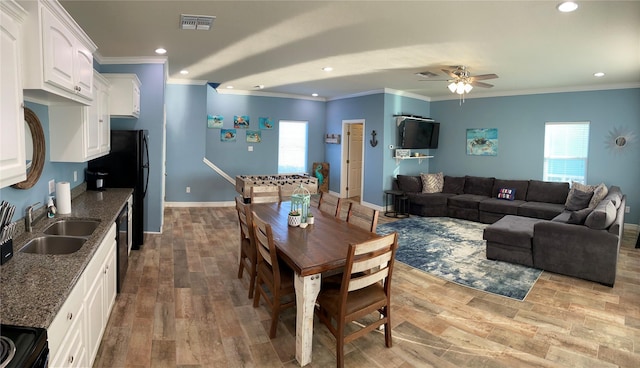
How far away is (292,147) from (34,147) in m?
6.52

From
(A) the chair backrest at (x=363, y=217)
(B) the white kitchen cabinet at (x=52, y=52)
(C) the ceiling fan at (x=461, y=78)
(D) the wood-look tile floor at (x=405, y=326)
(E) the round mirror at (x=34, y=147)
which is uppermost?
(C) the ceiling fan at (x=461, y=78)

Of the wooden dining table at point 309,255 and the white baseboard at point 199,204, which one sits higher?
the wooden dining table at point 309,255

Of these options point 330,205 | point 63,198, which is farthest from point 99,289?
point 330,205

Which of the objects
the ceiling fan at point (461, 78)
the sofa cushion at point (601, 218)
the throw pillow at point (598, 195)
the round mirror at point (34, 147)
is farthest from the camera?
the throw pillow at point (598, 195)

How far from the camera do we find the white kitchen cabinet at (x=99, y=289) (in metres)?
2.09

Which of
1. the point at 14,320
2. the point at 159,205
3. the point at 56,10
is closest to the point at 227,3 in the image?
the point at 56,10

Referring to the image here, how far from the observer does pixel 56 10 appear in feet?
6.59

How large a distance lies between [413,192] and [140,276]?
18.2 ft

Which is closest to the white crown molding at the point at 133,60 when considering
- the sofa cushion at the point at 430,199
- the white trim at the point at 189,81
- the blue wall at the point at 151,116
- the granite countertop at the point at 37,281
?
the blue wall at the point at 151,116

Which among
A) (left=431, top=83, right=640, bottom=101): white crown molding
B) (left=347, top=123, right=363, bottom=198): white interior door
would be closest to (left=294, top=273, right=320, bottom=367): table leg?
(left=431, top=83, right=640, bottom=101): white crown molding

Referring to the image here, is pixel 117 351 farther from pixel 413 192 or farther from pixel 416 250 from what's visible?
pixel 413 192

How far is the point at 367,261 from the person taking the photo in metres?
2.27

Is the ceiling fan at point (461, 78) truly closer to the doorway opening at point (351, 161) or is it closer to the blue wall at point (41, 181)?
the doorway opening at point (351, 161)

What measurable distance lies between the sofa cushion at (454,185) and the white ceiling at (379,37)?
7.91 feet
